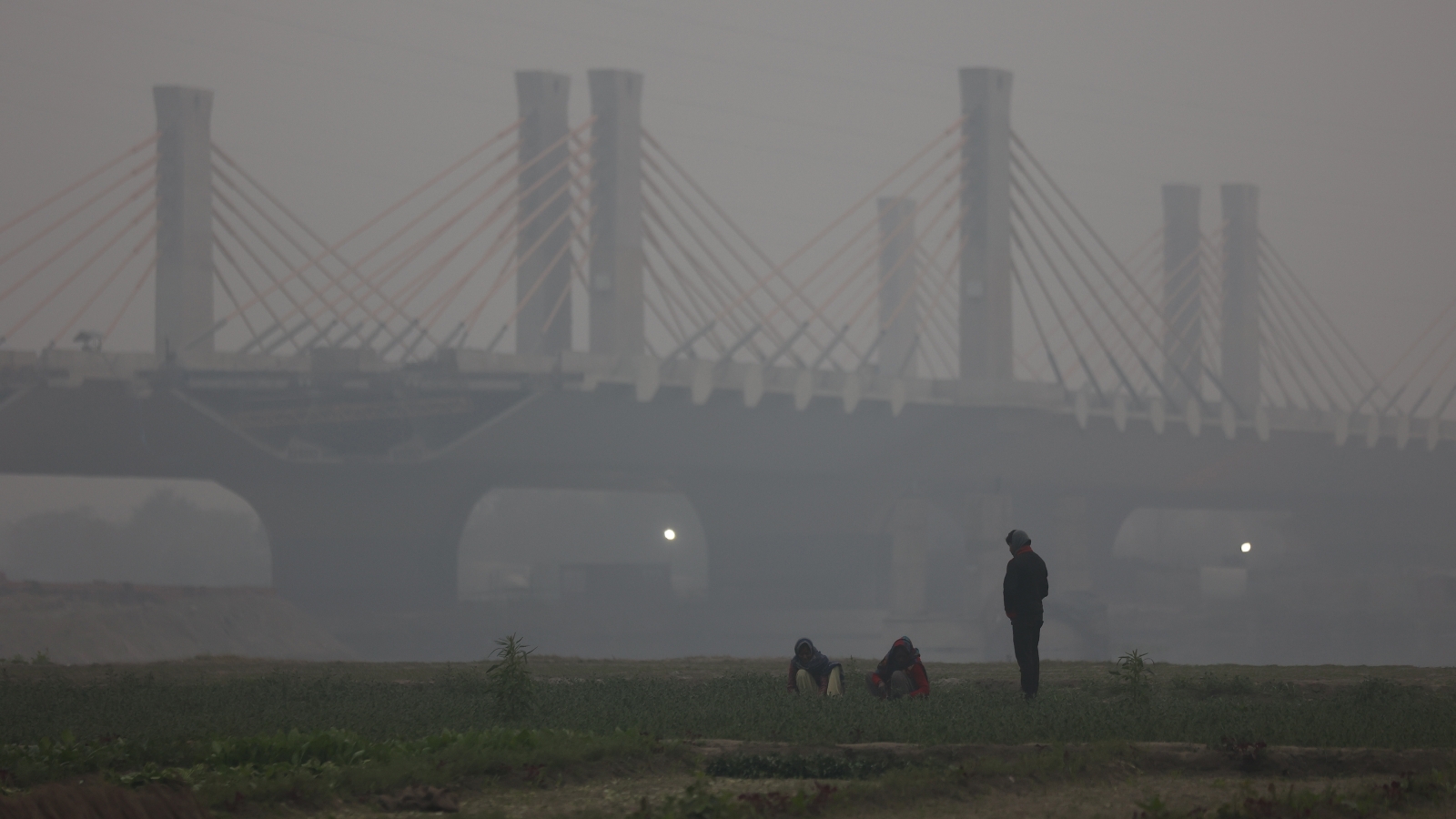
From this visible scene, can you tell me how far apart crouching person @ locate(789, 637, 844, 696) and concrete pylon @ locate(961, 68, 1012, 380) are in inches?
2211

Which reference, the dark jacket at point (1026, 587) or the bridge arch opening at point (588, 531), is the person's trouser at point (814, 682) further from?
the bridge arch opening at point (588, 531)

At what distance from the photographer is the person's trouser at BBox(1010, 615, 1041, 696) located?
15281 millimetres

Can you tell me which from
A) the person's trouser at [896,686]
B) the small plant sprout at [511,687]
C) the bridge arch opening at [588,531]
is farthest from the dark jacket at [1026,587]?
the bridge arch opening at [588,531]

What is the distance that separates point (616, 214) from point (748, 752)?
5667cm

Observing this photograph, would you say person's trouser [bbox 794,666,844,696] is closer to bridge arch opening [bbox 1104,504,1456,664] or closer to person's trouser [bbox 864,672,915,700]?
person's trouser [bbox 864,672,915,700]

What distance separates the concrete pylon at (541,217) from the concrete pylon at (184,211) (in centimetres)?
1333

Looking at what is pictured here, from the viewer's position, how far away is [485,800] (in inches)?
408

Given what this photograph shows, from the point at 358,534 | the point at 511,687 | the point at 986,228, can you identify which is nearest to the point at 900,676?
the point at 511,687

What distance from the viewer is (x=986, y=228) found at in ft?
236

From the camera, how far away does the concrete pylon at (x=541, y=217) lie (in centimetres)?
6962

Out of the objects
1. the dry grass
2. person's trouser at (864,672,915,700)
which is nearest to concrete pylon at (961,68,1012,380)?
person's trouser at (864,672,915,700)

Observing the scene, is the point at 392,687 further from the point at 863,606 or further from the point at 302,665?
the point at 863,606

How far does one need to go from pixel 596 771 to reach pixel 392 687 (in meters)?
7.37

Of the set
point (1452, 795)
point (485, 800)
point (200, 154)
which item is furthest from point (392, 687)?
point (200, 154)
